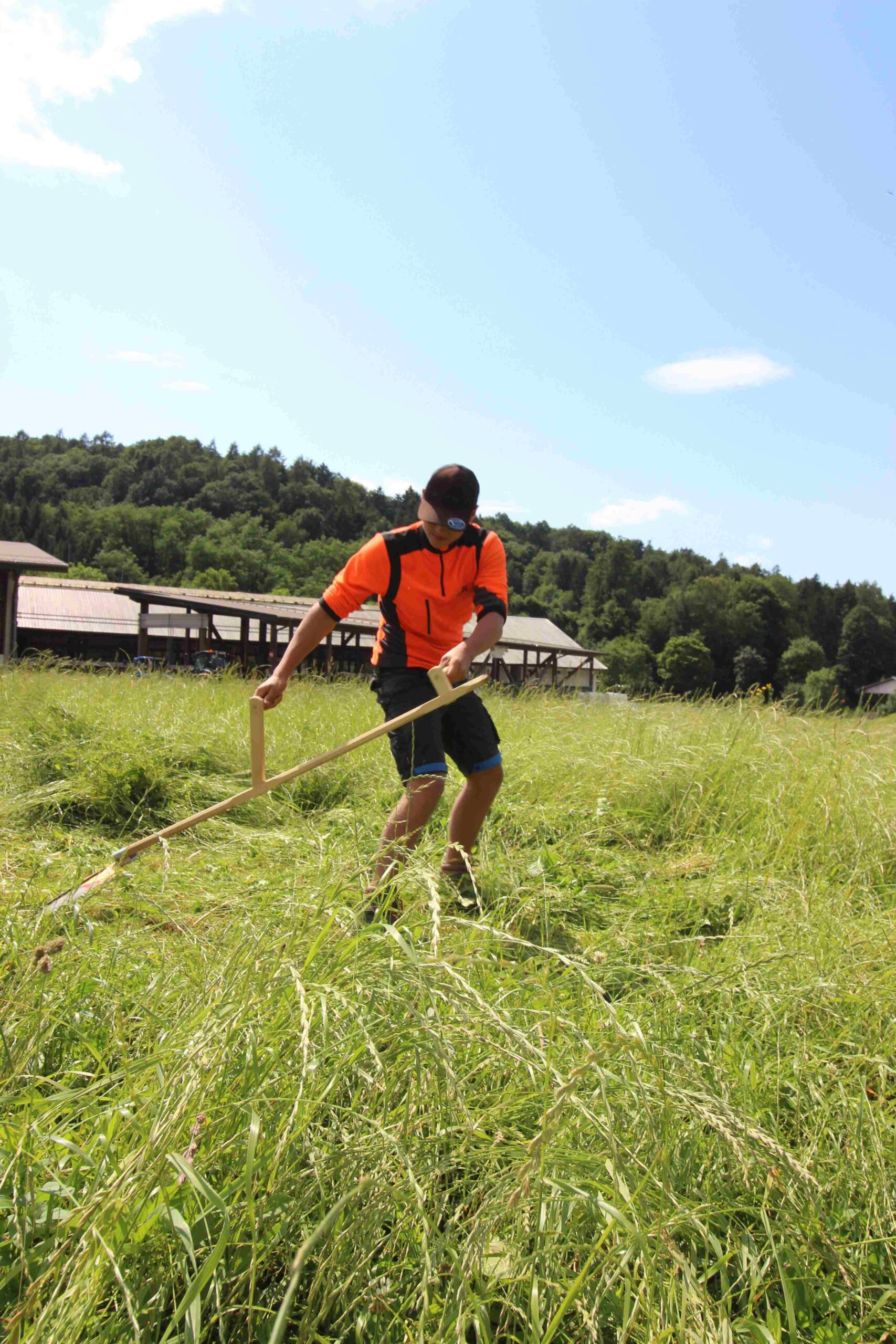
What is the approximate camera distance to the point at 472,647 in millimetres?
3012

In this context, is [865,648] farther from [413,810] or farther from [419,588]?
[413,810]

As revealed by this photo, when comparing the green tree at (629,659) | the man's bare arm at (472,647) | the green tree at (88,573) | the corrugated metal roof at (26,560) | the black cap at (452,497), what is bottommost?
the green tree at (629,659)

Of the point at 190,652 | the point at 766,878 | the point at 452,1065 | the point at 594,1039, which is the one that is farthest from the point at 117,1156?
the point at 190,652

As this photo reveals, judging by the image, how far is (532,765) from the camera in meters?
5.06

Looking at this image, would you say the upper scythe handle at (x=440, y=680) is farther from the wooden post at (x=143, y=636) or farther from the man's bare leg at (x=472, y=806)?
the wooden post at (x=143, y=636)

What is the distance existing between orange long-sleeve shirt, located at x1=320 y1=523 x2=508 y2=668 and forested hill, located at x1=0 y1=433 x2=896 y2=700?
59489 millimetres

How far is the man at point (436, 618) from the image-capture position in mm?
3197

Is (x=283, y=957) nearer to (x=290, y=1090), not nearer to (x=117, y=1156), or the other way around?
(x=290, y=1090)

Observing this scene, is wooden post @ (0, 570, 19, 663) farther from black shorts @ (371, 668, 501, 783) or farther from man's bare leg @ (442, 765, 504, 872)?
man's bare leg @ (442, 765, 504, 872)

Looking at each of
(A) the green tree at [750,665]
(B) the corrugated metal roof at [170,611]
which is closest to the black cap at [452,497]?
(B) the corrugated metal roof at [170,611]

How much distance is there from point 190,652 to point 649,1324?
3287 cm

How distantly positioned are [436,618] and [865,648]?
70677mm

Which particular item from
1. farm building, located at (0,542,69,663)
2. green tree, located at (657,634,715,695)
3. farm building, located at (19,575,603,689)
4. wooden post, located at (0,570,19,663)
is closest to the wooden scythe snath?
farm building, located at (19,575,603,689)

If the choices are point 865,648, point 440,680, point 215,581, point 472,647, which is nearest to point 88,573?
point 215,581
